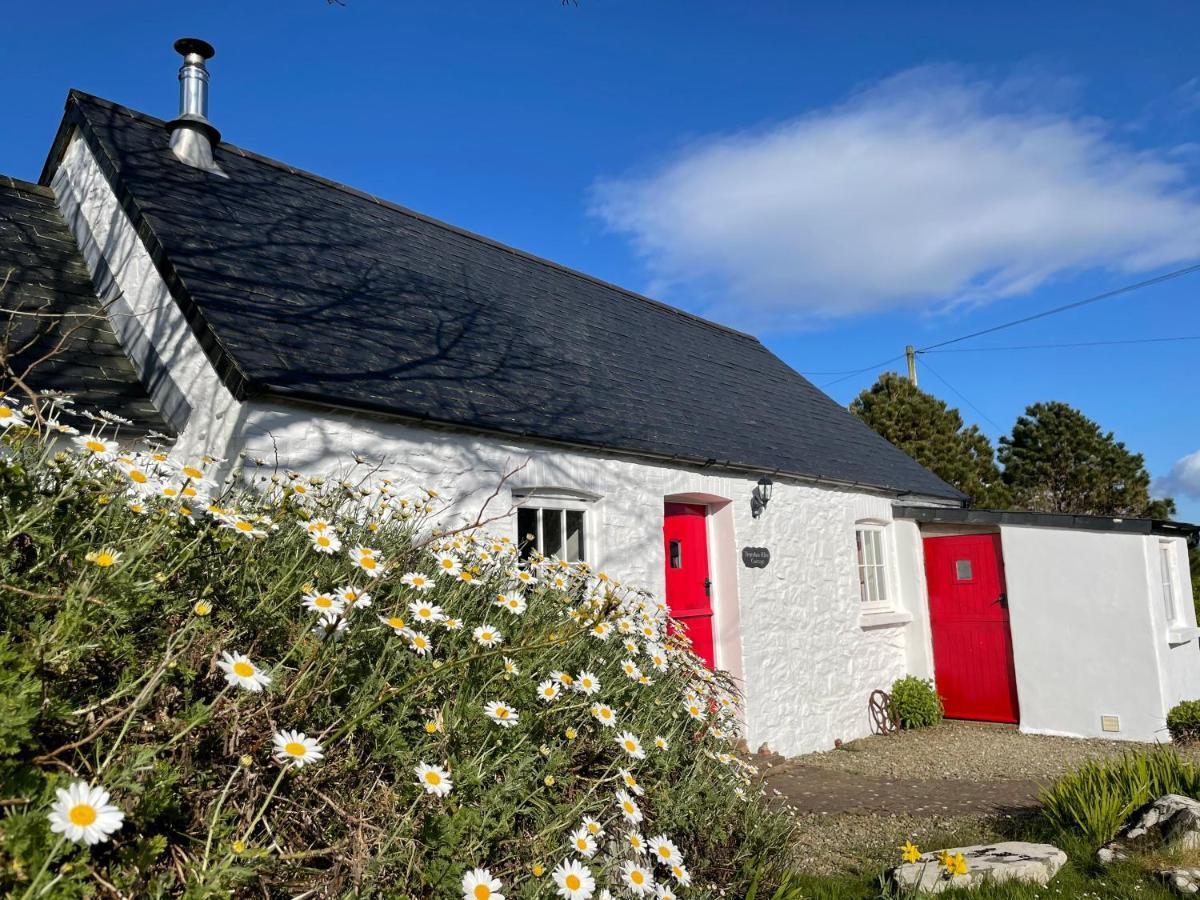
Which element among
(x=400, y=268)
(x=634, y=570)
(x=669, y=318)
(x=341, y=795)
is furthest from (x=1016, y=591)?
(x=341, y=795)

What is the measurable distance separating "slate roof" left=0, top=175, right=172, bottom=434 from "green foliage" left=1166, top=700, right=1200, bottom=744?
1077cm

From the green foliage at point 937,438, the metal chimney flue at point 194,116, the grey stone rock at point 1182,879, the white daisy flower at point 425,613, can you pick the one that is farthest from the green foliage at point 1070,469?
the white daisy flower at point 425,613

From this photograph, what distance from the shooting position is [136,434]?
17.5ft

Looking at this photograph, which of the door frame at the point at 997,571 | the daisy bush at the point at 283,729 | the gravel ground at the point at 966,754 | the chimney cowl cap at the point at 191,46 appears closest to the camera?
the daisy bush at the point at 283,729

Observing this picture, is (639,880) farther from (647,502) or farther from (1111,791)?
(647,502)

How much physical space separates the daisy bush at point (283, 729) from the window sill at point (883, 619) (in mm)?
7880

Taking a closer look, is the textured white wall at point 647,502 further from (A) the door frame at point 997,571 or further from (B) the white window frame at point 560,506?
(A) the door frame at point 997,571

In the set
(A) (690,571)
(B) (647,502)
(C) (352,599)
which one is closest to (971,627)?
(A) (690,571)

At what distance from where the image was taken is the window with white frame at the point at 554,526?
695 cm

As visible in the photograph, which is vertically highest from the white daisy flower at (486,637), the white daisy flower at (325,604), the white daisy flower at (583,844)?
the white daisy flower at (325,604)

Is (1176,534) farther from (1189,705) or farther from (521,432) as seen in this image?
(521,432)

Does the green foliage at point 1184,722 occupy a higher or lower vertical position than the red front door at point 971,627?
lower

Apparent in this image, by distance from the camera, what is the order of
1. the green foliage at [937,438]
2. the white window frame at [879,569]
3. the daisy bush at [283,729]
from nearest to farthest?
the daisy bush at [283,729] < the white window frame at [879,569] < the green foliage at [937,438]

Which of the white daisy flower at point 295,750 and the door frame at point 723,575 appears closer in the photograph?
the white daisy flower at point 295,750
